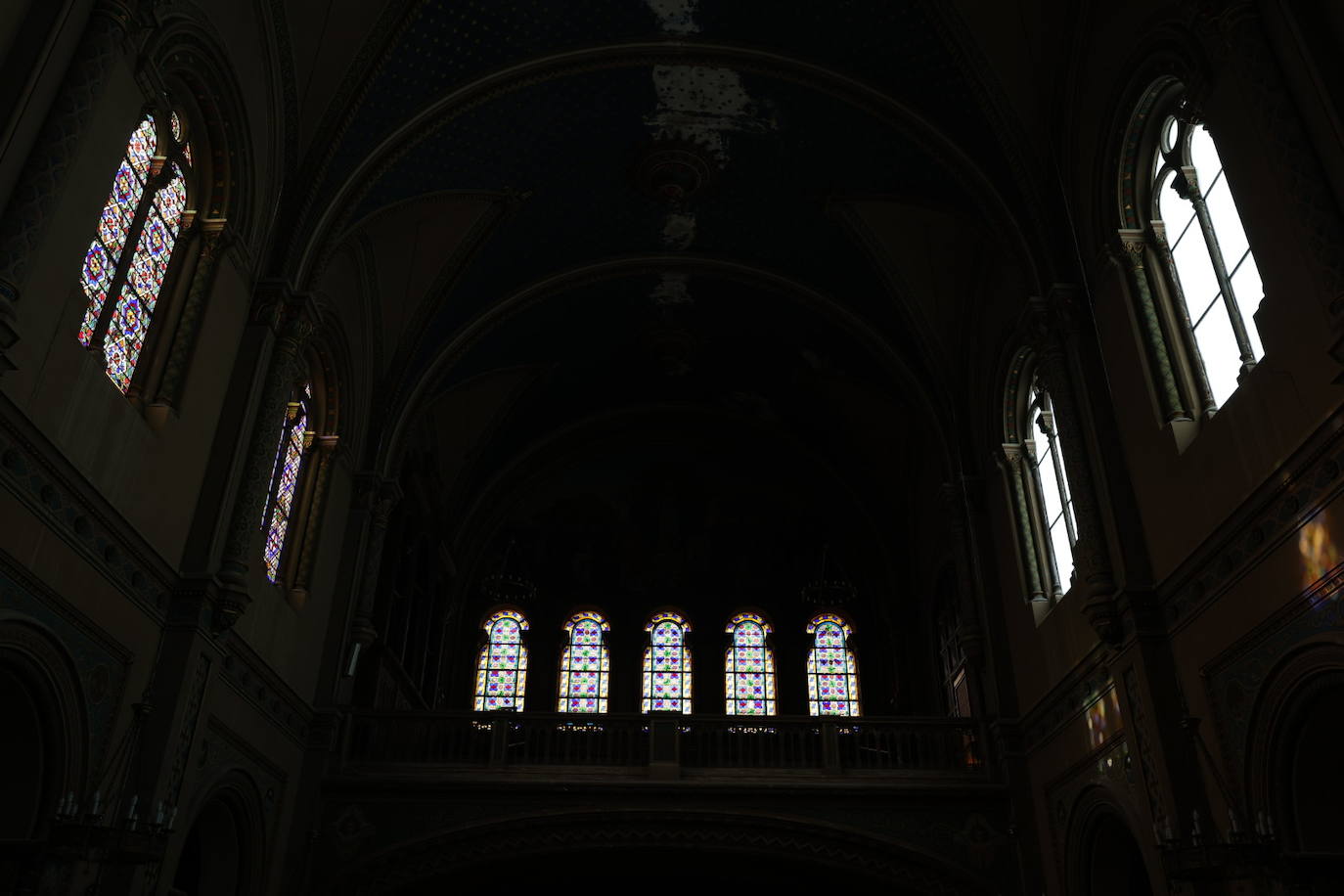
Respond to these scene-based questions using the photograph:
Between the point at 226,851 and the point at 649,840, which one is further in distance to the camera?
the point at 649,840

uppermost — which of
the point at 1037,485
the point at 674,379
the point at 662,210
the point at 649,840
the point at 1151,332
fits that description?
the point at 674,379

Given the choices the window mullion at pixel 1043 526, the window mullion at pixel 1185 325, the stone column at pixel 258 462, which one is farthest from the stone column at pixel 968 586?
the stone column at pixel 258 462

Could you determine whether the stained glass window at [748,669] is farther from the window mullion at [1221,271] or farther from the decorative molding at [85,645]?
the window mullion at [1221,271]

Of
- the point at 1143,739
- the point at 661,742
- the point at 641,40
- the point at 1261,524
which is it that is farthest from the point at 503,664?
the point at 1261,524

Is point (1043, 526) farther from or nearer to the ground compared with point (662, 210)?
nearer to the ground

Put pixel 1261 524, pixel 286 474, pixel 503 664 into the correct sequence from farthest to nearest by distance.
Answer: pixel 503 664 → pixel 286 474 → pixel 1261 524

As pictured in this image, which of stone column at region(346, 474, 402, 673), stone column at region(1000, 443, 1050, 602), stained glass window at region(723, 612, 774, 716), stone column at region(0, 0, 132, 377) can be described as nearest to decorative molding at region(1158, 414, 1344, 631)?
stone column at region(1000, 443, 1050, 602)

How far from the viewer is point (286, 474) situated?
1402 centimetres

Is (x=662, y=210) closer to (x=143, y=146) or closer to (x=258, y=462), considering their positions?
(x=258, y=462)

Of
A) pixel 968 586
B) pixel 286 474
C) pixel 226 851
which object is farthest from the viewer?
pixel 968 586

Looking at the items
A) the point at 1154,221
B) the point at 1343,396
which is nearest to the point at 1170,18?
the point at 1154,221

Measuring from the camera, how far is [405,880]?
541 inches

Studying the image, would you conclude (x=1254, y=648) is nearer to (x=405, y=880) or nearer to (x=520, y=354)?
(x=405, y=880)

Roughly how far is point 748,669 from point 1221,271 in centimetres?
1378
